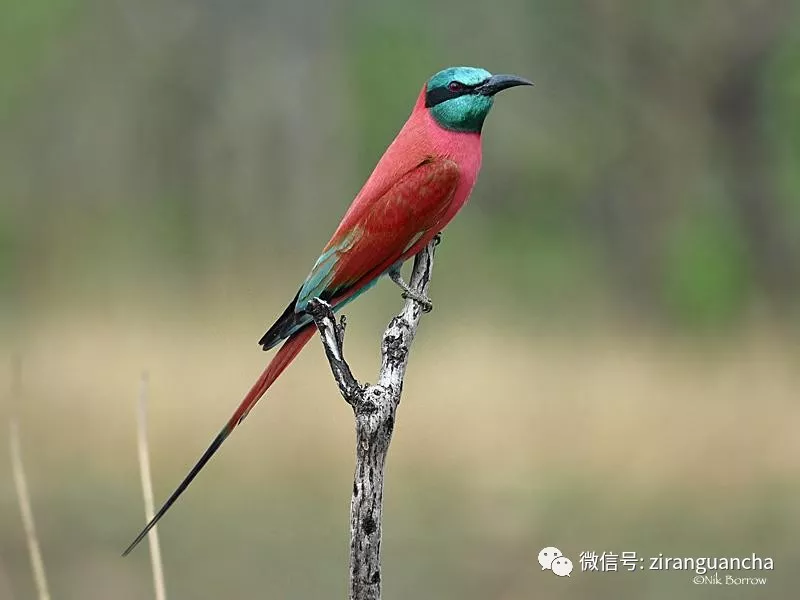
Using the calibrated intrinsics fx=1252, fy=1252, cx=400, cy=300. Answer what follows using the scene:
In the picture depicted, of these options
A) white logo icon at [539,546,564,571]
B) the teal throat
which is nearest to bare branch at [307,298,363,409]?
the teal throat

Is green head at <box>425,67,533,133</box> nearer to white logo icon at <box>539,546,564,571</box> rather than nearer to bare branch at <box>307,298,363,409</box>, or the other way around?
bare branch at <box>307,298,363,409</box>

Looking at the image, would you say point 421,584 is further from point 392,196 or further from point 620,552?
point 392,196

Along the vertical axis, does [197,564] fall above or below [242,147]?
below

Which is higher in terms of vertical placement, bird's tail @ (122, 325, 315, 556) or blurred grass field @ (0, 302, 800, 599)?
blurred grass field @ (0, 302, 800, 599)

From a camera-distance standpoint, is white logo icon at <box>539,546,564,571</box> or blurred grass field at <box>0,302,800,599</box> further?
blurred grass field at <box>0,302,800,599</box>

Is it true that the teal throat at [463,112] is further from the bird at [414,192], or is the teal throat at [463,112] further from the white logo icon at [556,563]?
the white logo icon at [556,563]

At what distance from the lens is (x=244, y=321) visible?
19.4 feet

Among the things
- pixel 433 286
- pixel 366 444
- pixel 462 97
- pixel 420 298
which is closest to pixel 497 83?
pixel 462 97

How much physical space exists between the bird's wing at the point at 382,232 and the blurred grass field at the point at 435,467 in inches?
83.6

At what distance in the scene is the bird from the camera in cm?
199

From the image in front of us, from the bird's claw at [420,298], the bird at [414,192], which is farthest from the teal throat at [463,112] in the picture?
the bird's claw at [420,298]

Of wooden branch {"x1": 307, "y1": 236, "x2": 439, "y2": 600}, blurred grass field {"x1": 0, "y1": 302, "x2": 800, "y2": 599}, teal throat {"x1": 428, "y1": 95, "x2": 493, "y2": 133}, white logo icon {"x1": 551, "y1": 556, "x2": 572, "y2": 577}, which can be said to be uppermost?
blurred grass field {"x1": 0, "y1": 302, "x2": 800, "y2": 599}

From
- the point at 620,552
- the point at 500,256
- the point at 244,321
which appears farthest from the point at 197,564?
the point at 500,256

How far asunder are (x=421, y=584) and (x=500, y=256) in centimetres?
347
